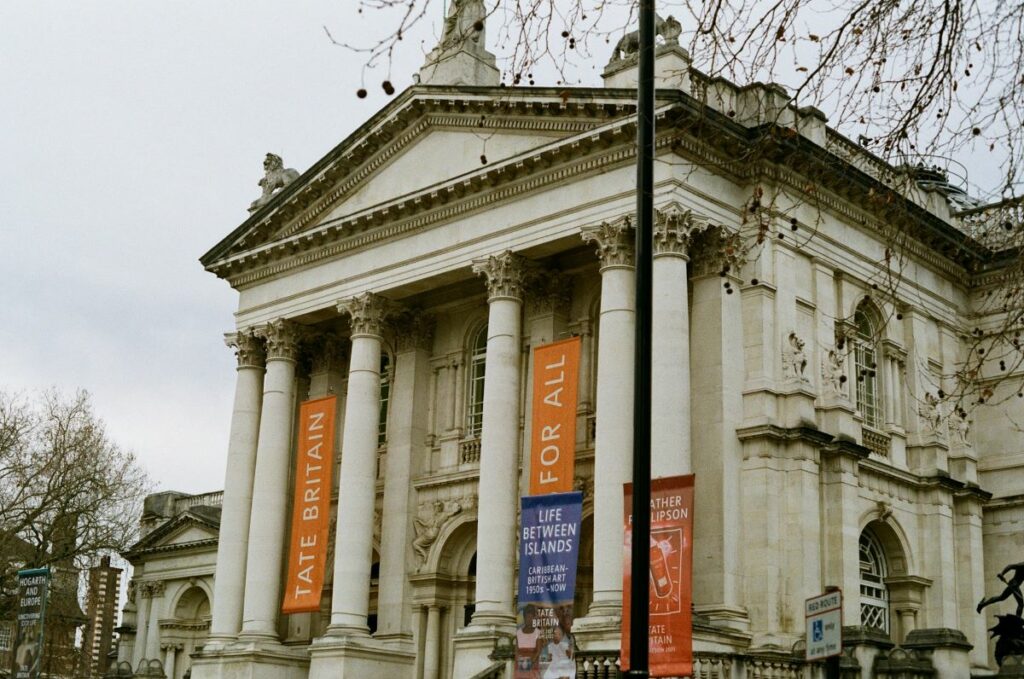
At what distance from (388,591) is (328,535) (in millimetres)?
2280

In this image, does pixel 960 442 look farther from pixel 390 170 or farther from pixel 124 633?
pixel 124 633

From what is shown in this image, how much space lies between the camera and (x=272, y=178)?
37.6 meters

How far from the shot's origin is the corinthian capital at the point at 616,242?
27.7 meters

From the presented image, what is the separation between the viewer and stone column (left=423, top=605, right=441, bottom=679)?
104ft

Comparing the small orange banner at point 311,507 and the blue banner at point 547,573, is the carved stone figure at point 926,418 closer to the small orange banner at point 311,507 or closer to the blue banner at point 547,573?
the blue banner at point 547,573

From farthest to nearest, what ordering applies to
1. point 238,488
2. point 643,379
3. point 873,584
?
point 238,488
point 873,584
point 643,379

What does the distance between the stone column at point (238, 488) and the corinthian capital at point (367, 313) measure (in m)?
3.87

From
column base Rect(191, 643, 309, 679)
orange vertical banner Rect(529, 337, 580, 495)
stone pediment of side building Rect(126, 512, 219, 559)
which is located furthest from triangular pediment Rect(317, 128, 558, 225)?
stone pediment of side building Rect(126, 512, 219, 559)

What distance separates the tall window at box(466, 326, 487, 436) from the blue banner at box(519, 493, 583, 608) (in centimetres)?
952

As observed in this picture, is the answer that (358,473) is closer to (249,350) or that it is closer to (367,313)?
(367,313)

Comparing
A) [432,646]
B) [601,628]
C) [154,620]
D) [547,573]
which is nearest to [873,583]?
[601,628]

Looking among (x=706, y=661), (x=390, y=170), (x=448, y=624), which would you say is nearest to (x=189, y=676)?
(x=448, y=624)

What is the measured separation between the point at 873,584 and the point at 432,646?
9.53 metres

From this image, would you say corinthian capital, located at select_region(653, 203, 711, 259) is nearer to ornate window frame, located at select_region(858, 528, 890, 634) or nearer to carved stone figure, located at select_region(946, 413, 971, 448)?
ornate window frame, located at select_region(858, 528, 890, 634)
